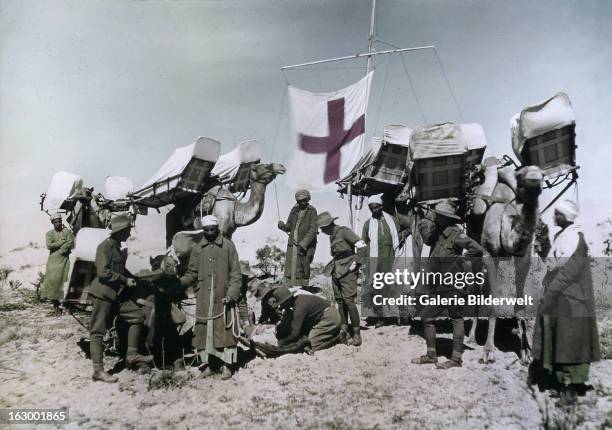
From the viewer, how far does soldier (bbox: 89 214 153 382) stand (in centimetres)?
515

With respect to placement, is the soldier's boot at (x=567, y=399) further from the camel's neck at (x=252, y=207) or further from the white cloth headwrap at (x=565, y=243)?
the camel's neck at (x=252, y=207)

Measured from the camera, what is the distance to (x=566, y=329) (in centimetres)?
433

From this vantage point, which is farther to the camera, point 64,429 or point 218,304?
point 218,304

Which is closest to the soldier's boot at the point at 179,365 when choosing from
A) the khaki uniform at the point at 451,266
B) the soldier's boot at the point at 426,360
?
the soldier's boot at the point at 426,360

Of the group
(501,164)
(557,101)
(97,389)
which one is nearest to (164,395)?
(97,389)

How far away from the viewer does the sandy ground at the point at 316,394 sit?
4.20 meters

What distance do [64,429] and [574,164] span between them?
581 centimetres

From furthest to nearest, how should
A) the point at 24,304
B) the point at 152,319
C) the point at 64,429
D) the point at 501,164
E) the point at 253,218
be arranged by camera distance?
the point at 24,304 → the point at 253,218 → the point at 501,164 → the point at 152,319 → the point at 64,429

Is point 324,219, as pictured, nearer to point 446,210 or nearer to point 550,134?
point 446,210

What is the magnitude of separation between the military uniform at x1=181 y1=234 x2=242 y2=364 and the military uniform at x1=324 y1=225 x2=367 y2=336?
1698 millimetres

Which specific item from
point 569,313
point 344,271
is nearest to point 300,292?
point 344,271

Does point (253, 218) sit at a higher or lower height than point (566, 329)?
higher

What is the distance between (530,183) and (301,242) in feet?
12.5

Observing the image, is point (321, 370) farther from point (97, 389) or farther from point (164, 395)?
point (97, 389)
